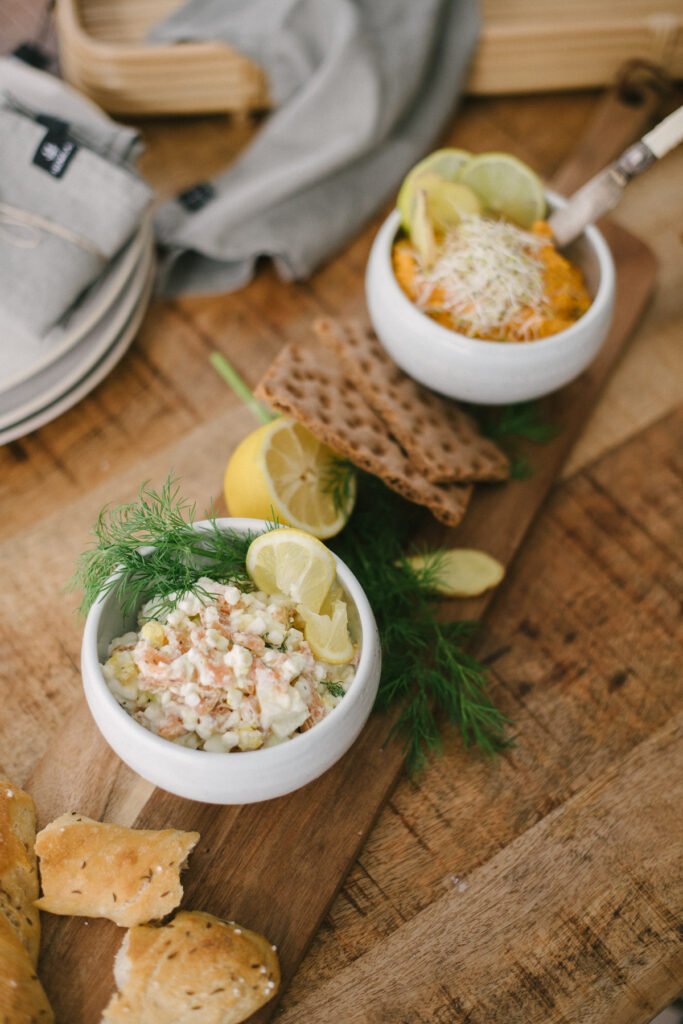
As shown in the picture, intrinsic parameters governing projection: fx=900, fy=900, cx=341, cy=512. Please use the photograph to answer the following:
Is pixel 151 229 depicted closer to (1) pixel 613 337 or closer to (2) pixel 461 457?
(2) pixel 461 457

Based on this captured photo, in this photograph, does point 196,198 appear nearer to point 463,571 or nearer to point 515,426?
point 515,426

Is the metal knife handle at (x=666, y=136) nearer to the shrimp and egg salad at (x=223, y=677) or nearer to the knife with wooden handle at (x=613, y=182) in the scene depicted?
the knife with wooden handle at (x=613, y=182)

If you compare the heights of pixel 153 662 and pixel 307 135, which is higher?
pixel 307 135

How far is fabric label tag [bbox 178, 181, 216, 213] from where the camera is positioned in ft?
6.66

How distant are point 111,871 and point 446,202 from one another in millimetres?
1260

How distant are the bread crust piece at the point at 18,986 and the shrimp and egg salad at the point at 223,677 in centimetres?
32

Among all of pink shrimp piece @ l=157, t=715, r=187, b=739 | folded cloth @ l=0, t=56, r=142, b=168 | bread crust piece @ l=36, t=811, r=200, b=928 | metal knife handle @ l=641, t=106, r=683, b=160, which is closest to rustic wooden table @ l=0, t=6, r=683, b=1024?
bread crust piece @ l=36, t=811, r=200, b=928

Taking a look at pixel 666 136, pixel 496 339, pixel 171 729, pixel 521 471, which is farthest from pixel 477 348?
pixel 171 729

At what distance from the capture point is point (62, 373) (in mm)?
1690

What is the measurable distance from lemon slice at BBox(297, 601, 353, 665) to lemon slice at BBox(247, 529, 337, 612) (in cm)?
2

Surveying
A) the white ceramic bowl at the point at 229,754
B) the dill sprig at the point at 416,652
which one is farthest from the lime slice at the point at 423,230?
the white ceramic bowl at the point at 229,754

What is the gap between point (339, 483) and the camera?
1.58 metres

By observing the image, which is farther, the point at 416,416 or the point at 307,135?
the point at 307,135

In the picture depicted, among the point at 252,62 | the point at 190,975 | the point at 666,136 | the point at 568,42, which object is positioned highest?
the point at 666,136
